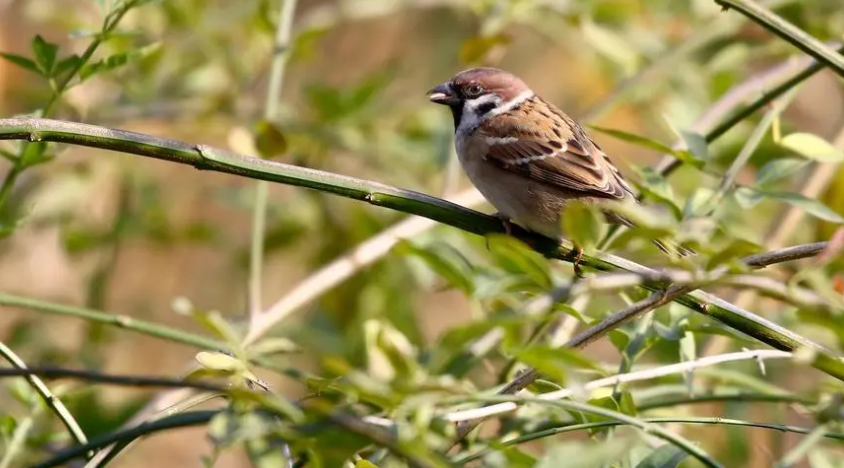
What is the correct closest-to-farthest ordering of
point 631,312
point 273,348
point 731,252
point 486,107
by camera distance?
point 731,252 → point 631,312 → point 273,348 → point 486,107

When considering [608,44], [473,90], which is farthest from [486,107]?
[608,44]

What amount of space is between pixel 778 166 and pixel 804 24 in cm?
136

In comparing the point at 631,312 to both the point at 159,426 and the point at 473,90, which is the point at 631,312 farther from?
the point at 473,90

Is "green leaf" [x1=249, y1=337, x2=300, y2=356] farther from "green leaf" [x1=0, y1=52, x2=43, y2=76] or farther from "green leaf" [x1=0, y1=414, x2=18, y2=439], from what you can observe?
"green leaf" [x1=0, y1=52, x2=43, y2=76]

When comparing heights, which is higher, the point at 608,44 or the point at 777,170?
the point at 608,44

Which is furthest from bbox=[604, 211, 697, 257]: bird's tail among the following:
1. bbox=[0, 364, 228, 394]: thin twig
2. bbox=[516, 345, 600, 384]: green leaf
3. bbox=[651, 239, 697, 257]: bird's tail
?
bbox=[0, 364, 228, 394]: thin twig

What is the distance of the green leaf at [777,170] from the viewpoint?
1683 millimetres

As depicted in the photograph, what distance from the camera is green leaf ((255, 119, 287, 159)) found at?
85.6 inches

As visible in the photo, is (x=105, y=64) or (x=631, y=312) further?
(x=105, y=64)

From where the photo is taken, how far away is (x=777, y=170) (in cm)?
170

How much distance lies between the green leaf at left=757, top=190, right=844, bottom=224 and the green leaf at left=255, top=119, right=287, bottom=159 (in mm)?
1004

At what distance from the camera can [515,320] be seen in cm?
92

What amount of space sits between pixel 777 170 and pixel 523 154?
752 mm

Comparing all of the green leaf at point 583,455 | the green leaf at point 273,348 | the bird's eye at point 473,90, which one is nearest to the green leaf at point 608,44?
the bird's eye at point 473,90
